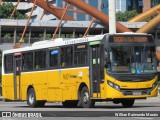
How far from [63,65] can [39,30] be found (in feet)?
257

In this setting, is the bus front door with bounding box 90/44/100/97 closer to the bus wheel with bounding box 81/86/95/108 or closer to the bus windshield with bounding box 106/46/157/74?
the bus wheel with bounding box 81/86/95/108

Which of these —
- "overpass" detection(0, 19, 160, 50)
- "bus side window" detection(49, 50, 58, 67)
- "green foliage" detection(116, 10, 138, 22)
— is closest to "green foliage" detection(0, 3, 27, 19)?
"overpass" detection(0, 19, 160, 50)

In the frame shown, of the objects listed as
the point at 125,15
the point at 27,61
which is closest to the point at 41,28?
the point at 125,15

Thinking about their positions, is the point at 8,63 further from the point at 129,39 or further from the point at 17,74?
the point at 129,39

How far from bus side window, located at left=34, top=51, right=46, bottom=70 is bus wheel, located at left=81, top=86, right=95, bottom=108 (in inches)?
150

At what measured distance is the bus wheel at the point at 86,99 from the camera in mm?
25609

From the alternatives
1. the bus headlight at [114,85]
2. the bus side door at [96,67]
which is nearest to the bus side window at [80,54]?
the bus side door at [96,67]

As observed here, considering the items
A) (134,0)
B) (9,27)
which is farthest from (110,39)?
(134,0)

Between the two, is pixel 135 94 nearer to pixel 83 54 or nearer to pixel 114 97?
pixel 114 97

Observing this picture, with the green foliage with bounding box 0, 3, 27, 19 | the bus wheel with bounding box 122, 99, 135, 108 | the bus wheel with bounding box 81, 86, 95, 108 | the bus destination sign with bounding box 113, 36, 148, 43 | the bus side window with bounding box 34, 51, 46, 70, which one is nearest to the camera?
the bus destination sign with bounding box 113, 36, 148, 43

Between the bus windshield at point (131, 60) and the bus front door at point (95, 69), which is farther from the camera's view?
the bus front door at point (95, 69)

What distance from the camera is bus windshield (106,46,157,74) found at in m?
24.8

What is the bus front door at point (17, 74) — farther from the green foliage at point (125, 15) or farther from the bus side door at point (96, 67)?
the green foliage at point (125, 15)

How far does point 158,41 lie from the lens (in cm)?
11169
